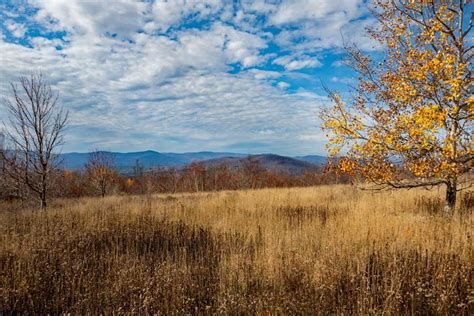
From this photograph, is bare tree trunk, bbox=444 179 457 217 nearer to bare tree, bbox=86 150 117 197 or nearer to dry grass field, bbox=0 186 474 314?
dry grass field, bbox=0 186 474 314

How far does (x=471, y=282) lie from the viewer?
4.11 m

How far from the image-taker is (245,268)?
15.3 feet

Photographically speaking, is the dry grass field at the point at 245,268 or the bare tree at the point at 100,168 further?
the bare tree at the point at 100,168

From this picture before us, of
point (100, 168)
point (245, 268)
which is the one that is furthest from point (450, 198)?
point (100, 168)

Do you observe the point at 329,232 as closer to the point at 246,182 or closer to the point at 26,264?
the point at 26,264

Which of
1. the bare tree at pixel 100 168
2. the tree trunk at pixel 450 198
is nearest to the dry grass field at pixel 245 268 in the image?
the tree trunk at pixel 450 198

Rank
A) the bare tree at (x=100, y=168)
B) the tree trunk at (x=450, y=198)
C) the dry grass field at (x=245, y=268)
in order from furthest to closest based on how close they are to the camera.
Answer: the bare tree at (x=100, y=168)
the tree trunk at (x=450, y=198)
the dry grass field at (x=245, y=268)

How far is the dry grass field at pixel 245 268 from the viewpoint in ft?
12.0

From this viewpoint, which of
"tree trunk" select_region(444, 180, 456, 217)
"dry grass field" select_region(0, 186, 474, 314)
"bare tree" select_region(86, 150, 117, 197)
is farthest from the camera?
"bare tree" select_region(86, 150, 117, 197)

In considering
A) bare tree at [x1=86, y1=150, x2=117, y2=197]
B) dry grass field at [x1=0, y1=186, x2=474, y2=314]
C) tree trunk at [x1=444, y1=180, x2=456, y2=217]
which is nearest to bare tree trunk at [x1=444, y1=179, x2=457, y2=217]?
tree trunk at [x1=444, y1=180, x2=456, y2=217]

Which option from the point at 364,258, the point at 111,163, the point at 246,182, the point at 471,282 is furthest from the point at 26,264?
the point at 246,182

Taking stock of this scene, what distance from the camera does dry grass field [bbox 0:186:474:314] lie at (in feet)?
12.0

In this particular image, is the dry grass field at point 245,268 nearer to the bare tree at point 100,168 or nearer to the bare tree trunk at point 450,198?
the bare tree trunk at point 450,198

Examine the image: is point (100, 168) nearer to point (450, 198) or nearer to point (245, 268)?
point (245, 268)
